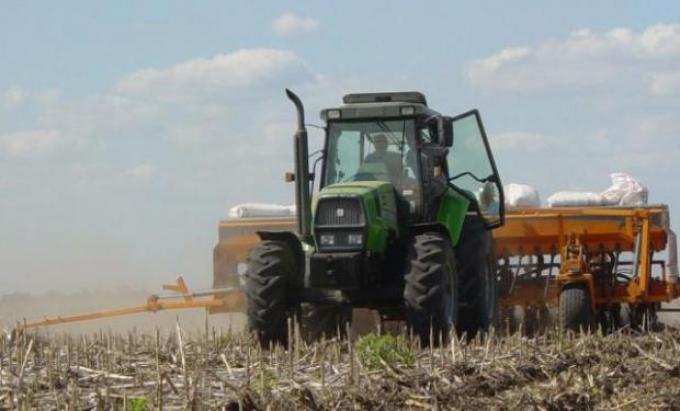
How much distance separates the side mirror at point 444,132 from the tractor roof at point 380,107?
0.35 metres

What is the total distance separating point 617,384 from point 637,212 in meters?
6.85

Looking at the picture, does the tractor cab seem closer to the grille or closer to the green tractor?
the green tractor

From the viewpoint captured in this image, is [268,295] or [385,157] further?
[385,157]

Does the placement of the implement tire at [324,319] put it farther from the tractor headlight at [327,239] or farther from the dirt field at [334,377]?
the dirt field at [334,377]

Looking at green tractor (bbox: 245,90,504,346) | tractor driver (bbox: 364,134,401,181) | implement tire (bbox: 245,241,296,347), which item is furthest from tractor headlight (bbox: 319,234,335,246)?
tractor driver (bbox: 364,134,401,181)

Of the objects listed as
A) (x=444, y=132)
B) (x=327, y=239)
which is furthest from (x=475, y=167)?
(x=327, y=239)

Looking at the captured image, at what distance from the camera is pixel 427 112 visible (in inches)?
517

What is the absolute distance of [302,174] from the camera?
12031 mm

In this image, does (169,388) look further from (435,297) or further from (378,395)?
(435,297)

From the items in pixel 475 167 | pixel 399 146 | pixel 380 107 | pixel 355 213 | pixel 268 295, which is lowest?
pixel 268 295

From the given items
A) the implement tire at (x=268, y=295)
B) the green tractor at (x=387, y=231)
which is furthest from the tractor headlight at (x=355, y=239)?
the implement tire at (x=268, y=295)

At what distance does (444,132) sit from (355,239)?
1365 millimetres

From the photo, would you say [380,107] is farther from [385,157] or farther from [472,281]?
[472,281]

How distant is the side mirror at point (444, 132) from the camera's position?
1252 cm
